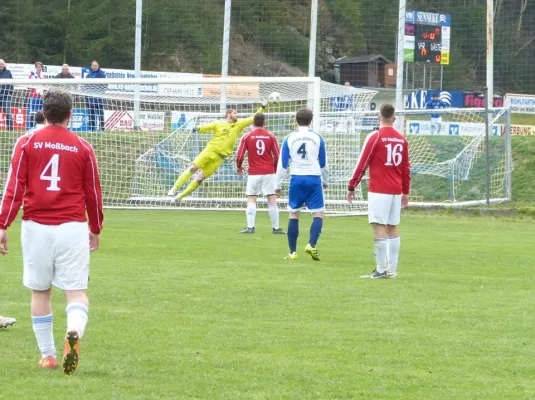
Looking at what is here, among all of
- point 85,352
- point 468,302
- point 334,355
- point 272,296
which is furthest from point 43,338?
point 468,302

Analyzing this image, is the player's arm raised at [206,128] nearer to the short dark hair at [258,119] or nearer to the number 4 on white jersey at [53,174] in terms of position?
the short dark hair at [258,119]

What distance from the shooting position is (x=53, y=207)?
271 inches

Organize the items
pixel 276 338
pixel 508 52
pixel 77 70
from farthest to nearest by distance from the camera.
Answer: pixel 77 70 → pixel 508 52 → pixel 276 338

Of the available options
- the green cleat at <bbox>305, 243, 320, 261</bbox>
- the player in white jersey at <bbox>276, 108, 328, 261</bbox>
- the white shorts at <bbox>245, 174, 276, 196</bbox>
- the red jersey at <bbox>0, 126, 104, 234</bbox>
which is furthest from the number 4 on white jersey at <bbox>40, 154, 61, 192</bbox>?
the white shorts at <bbox>245, 174, 276, 196</bbox>

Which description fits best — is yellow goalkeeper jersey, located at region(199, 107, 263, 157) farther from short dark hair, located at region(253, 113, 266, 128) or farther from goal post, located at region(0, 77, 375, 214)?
short dark hair, located at region(253, 113, 266, 128)

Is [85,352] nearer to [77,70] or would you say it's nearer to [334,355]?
[334,355]

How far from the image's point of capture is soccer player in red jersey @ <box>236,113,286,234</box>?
18.7 metres

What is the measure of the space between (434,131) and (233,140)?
9.53m

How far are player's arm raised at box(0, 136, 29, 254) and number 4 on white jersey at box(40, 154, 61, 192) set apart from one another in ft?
0.44

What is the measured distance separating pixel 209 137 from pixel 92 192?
19.1 m

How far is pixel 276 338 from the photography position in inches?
323

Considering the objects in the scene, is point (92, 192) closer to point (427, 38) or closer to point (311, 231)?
point (311, 231)

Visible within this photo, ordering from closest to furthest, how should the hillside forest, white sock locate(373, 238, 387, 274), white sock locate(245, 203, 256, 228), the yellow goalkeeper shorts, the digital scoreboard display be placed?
1. white sock locate(373, 238, 387, 274)
2. white sock locate(245, 203, 256, 228)
3. the yellow goalkeeper shorts
4. the digital scoreboard display
5. the hillside forest

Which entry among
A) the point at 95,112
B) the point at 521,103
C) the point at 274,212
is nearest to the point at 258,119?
the point at 274,212
